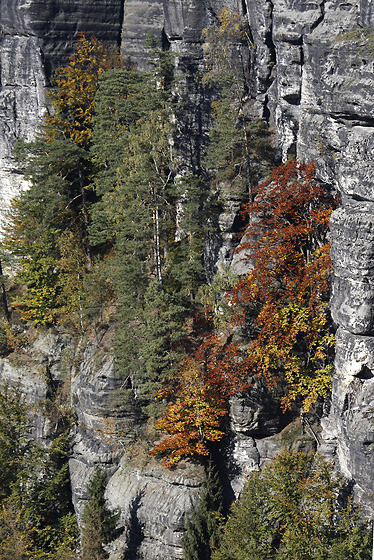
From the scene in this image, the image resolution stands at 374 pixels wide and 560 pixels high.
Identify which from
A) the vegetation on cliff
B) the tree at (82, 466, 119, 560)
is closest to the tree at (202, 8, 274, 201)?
the vegetation on cliff

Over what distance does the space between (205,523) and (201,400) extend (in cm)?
432

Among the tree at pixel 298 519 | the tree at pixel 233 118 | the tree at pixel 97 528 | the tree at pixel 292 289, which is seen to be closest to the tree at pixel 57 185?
the tree at pixel 233 118

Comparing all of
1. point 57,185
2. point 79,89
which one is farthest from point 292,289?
point 79,89

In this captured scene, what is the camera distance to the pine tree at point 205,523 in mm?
22922

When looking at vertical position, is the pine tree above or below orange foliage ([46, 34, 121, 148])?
below

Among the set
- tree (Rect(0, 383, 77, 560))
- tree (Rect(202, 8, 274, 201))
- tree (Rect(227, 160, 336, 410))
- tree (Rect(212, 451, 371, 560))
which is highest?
tree (Rect(202, 8, 274, 201))

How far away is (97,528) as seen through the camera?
983 inches

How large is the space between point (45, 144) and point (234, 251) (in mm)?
11568

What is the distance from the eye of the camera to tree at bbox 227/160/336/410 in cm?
2342

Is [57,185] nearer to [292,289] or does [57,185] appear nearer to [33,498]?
[292,289]

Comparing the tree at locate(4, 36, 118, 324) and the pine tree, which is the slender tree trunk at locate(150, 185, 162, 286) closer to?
the tree at locate(4, 36, 118, 324)

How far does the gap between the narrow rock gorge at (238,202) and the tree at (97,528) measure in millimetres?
854

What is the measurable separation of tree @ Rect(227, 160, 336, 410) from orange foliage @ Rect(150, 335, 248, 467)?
2.85ft

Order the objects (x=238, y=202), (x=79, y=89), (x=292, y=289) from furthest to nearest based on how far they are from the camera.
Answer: (x=79, y=89)
(x=238, y=202)
(x=292, y=289)
